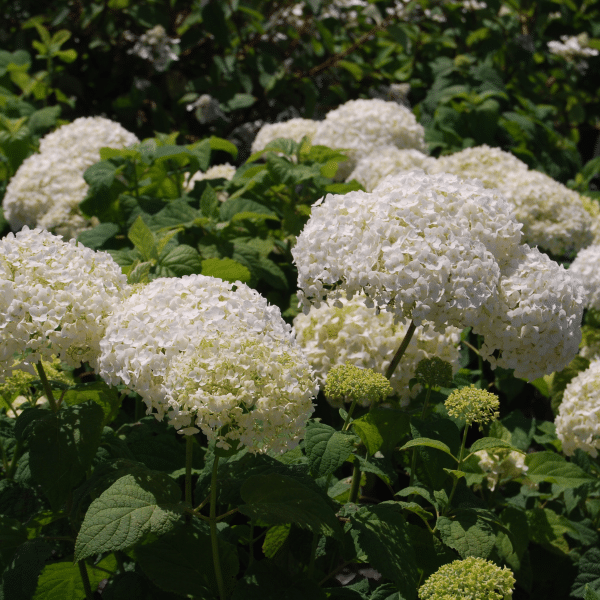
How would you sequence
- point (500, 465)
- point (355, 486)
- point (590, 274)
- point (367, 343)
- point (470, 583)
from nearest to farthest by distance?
point (470, 583)
point (355, 486)
point (367, 343)
point (500, 465)
point (590, 274)

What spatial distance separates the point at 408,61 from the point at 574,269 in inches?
161

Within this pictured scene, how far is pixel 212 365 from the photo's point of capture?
1736 millimetres

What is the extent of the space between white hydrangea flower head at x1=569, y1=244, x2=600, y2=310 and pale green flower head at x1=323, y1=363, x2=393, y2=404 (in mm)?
1699

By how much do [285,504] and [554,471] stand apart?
50.2 inches

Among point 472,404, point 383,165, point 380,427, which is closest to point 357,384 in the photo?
point 380,427

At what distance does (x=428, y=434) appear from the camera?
2.17 m

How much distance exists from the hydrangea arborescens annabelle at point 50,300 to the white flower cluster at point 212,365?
103 mm

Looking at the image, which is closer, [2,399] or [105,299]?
[105,299]

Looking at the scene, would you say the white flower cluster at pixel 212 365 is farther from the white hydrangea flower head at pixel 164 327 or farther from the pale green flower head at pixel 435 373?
the pale green flower head at pixel 435 373

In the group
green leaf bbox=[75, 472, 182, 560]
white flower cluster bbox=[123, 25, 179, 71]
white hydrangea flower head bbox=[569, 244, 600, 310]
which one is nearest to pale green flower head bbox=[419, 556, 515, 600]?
green leaf bbox=[75, 472, 182, 560]

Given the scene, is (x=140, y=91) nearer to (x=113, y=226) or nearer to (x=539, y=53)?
(x=113, y=226)

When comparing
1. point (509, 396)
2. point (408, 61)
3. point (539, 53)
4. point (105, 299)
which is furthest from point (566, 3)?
point (105, 299)

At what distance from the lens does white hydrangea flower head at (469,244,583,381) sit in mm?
2240

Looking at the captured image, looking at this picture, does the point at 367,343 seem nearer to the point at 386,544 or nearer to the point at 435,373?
the point at 435,373
